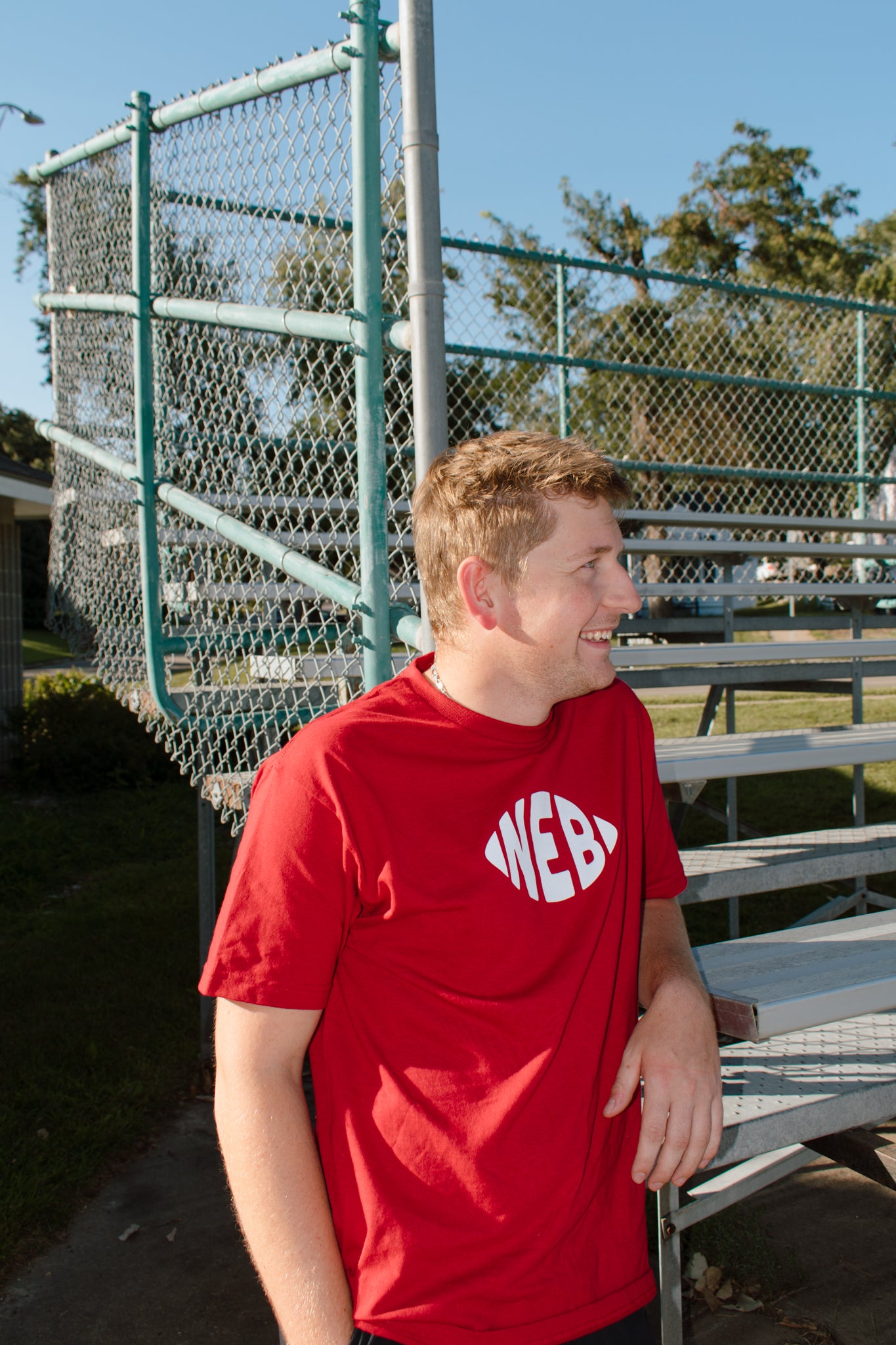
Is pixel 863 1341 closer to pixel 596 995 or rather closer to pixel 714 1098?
pixel 714 1098

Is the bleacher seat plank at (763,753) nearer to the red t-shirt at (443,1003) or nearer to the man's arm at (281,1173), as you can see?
the red t-shirt at (443,1003)

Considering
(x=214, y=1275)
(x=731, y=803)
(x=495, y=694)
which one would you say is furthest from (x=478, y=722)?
(x=731, y=803)

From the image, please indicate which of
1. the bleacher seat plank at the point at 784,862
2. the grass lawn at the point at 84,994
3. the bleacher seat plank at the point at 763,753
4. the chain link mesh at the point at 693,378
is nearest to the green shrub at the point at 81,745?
the grass lawn at the point at 84,994

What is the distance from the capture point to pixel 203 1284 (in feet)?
10.2

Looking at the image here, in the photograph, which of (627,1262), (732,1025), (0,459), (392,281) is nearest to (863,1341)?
(732,1025)

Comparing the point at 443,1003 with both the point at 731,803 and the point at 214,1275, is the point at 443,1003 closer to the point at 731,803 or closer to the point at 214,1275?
the point at 214,1275

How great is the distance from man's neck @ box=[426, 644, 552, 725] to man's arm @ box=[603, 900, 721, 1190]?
1.54ft

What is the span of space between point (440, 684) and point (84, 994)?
4304 mm

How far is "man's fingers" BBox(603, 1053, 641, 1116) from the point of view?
4.73 ft

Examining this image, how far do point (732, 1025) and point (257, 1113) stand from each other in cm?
87

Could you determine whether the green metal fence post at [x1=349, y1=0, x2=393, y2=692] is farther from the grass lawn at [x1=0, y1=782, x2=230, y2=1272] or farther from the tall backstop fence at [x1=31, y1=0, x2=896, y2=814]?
the grass lawn at [x1=0, y1=782, x2=230, y2=1272]

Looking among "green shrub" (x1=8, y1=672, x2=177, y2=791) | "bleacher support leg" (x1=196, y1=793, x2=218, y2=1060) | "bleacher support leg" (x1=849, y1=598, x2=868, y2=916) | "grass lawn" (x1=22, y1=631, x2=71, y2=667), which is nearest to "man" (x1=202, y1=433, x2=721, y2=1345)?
"bleacher support leg" (x1=196, y1=793, x2=218, y2=1060)

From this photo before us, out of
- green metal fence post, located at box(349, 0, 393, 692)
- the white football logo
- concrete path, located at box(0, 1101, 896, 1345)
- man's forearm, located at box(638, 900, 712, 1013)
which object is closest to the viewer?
the white football logo

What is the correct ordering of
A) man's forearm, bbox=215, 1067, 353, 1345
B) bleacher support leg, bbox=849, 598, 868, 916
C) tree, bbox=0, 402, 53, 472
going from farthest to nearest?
tree, bbox=0, 402, 53, 472, bleacher support leg, bbox=849, 598, 868, 916, man's forearm, bbox=215, 1067, 353, 1345
